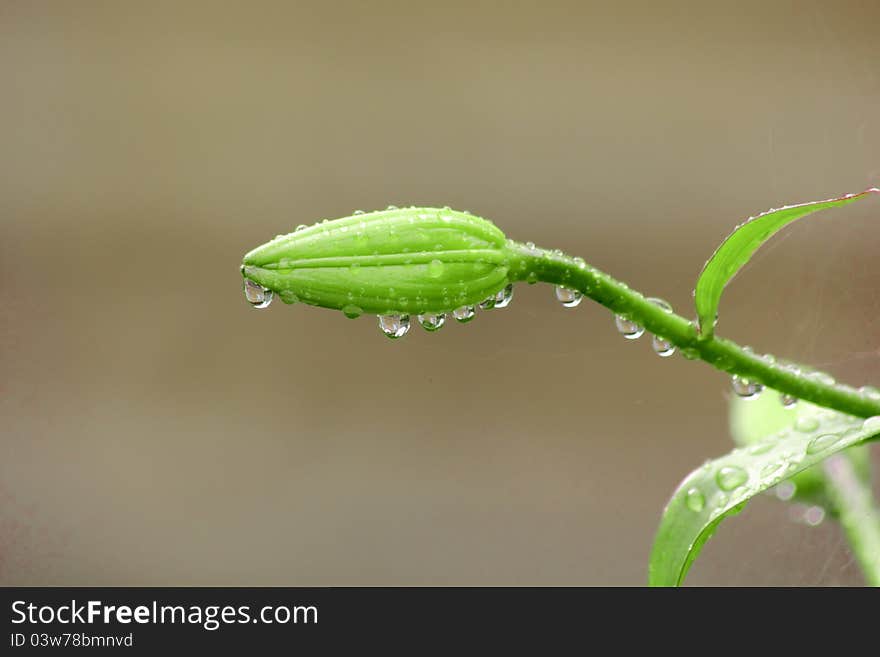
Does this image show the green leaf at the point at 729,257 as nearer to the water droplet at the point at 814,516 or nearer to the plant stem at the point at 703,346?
the plant stem at the point at 703,346

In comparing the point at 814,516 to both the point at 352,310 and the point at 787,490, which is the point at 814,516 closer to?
the point at 787,490

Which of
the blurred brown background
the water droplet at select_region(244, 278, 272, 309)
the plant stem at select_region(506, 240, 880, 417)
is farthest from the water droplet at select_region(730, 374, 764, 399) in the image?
the blurred brown background

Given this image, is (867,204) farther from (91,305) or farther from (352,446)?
(91,305)

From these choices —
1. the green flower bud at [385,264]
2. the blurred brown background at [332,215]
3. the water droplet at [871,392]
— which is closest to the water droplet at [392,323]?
the green flower bud at [385,264]

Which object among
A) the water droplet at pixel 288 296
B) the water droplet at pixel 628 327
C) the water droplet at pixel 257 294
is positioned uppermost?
the water droplet at pixel 257 294

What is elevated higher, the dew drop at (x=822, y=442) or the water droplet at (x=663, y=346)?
the water droplet at (x=663, y=346)

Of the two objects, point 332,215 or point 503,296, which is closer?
point 503,296

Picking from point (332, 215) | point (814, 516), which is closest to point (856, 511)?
point (814, 516)

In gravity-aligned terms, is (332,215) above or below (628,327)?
above
